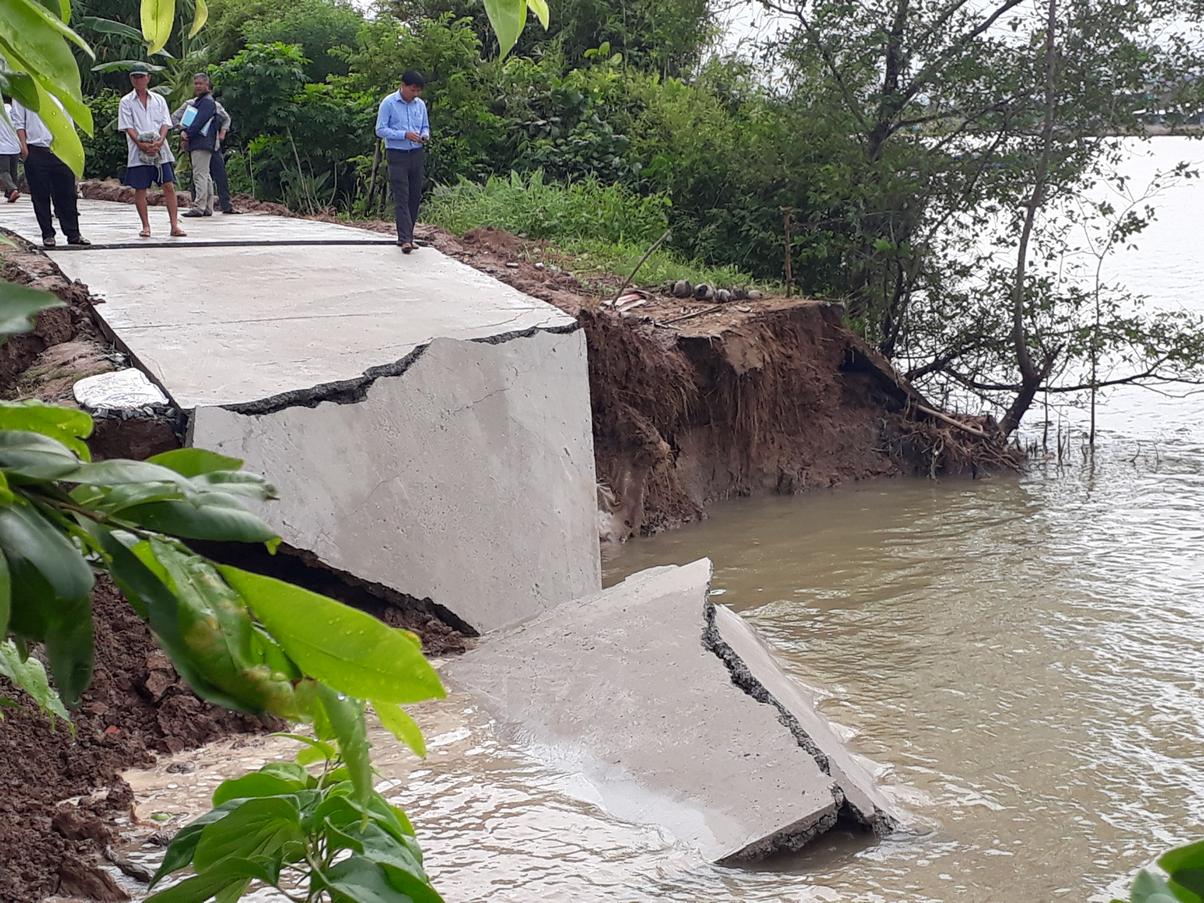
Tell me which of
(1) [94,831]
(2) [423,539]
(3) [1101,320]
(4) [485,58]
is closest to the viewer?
(1) [94,831]

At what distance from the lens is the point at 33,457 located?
25.2 inches

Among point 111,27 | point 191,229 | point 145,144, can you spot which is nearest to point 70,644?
point 111,27

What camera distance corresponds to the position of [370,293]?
26.6 feet

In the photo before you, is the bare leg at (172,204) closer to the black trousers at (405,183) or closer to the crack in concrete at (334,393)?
the black trousers at (405,183)

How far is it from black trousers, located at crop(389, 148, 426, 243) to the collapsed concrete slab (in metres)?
5.01

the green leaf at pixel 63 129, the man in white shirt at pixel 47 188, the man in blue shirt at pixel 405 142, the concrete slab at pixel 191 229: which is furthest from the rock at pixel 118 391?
the green leaf at pixel 63 129

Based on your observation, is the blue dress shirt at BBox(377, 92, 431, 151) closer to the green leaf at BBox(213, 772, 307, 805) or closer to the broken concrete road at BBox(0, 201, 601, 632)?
the broken concrete road at BBox(0, 201, 601, 632)

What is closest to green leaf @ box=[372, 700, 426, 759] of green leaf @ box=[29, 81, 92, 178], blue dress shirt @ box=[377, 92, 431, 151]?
green leaf @ box=[29, 81, 92, 178]

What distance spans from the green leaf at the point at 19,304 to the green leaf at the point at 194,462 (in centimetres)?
12

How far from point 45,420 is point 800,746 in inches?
162

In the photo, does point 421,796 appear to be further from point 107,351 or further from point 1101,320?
point 1101,320

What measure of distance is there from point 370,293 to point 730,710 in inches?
175

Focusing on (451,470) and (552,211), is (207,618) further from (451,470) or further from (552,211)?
(552,211)

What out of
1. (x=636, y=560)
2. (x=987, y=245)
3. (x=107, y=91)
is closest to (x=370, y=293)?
(x=636, y=560)
